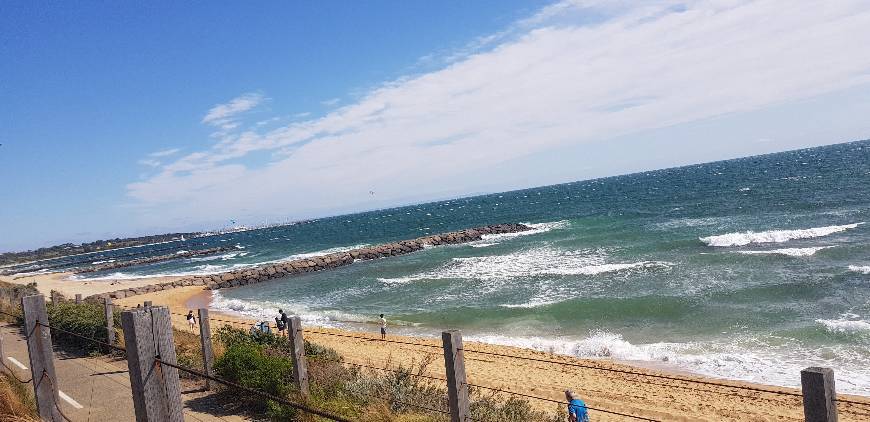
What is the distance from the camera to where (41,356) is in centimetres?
557

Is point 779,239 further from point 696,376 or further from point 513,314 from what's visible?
point 696,376

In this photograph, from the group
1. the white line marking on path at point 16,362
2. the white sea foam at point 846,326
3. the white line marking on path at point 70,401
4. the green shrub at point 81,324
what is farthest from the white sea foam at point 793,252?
the white line marking on path at point 16,362

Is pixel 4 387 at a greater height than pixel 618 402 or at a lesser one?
greater

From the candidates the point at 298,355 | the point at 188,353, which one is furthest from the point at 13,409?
the point at 188,353

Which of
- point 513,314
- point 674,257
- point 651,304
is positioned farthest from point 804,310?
point 674,257

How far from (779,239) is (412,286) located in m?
21.1

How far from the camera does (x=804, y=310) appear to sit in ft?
58.7

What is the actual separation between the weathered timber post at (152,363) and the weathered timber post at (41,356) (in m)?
2.66

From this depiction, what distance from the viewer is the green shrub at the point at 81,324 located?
12.5 metres

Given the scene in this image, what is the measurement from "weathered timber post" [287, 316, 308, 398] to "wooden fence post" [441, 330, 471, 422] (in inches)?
120

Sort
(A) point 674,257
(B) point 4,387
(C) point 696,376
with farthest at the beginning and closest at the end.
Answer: (A) point 674,257 < (C) point 696,376 < (B) point 4,387

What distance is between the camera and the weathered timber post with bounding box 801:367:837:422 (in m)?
3.29

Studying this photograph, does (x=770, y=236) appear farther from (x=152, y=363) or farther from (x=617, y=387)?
(x=152, y=363)

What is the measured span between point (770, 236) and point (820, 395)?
34450 millimetres
